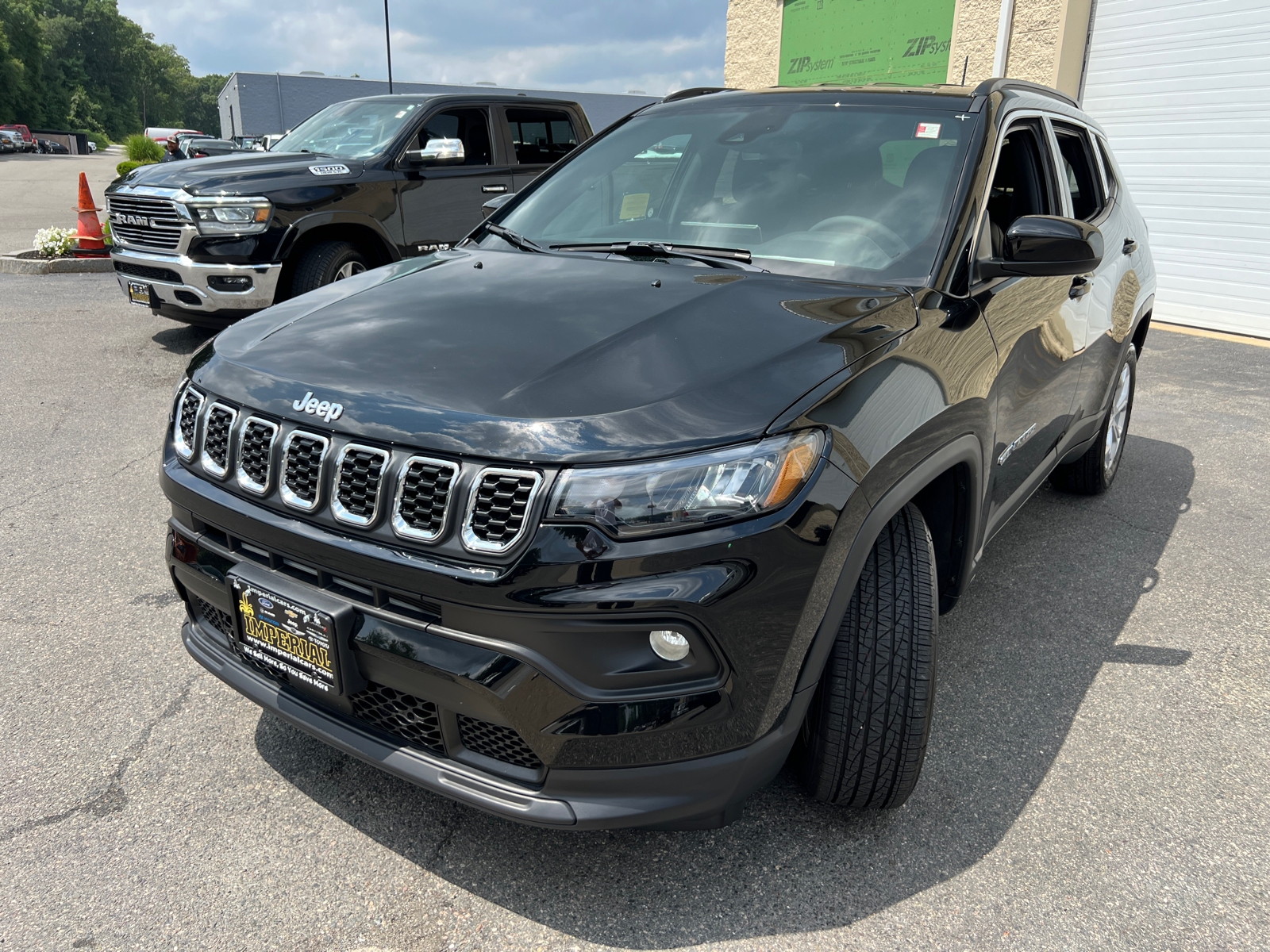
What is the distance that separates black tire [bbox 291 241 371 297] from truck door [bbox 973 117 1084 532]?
4.76 metres

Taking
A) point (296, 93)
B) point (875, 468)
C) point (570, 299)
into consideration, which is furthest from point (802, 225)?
point (296, 93)

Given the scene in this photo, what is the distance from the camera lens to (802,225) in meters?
2.71

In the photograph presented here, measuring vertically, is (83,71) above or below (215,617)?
above

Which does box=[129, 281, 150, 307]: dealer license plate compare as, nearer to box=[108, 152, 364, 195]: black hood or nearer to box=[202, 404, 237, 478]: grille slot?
box=[108, 152, 364, 195]: black hood

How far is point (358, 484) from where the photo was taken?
185 centimetres

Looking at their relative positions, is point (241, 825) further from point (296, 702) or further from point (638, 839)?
point (638, 839)

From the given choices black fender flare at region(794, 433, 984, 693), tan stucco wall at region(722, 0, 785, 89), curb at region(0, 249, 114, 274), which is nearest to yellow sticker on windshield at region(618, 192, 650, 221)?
black fender flare at region(794, 433, 984, 693)

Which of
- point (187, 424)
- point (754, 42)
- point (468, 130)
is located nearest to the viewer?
point (187, 424)

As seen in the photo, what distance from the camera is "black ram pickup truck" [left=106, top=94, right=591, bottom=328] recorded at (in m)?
6.27

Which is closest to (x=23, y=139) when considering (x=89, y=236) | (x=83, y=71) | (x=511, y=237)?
(x=83, y=71)

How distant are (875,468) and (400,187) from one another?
20.0ft

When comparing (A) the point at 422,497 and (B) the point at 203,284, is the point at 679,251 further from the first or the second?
(B) the point at 203,284

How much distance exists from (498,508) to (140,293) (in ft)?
20.1

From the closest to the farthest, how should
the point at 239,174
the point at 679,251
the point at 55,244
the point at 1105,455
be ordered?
the point at 679,251, the point at 1105,455, the point at 239,174, the point at 55,244
